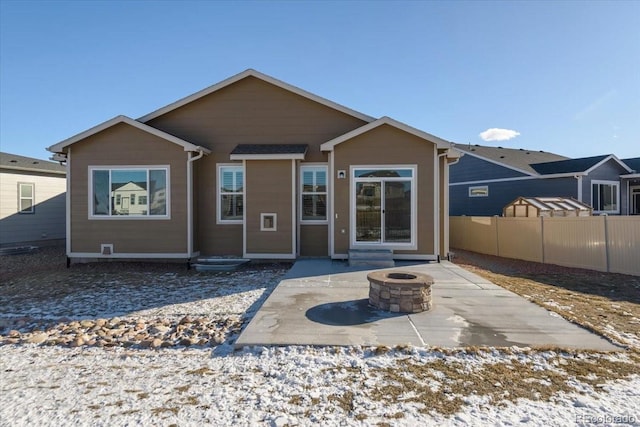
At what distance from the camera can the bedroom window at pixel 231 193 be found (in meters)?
11.1

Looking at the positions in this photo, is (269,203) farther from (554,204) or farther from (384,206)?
(554,204)

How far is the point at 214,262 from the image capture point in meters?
10.4

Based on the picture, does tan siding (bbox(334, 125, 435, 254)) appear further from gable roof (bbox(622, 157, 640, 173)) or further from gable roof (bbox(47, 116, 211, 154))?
gable roof (bbox(622, 157, 640, 173))

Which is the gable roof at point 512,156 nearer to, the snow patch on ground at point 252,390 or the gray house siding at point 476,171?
the gray house siding at point 476,171

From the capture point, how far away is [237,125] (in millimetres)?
11297

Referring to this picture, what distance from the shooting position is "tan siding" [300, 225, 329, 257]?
1098 centimetres

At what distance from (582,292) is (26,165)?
19903 millimetres

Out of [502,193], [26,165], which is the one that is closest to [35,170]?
[26,165]

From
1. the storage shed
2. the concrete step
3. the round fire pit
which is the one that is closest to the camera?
the round fire pit

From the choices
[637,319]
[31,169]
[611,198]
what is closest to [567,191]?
[611,198]

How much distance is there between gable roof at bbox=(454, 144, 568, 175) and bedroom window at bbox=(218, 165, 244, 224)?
43.2 feet

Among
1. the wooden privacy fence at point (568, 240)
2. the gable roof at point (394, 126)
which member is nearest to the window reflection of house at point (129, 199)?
the gable roof at point (394, 126)

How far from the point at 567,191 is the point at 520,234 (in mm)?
7596

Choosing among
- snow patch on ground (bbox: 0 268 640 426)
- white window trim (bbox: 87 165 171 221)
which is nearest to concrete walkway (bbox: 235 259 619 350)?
snow patch on ground (bbox: 0 268 640 426)
